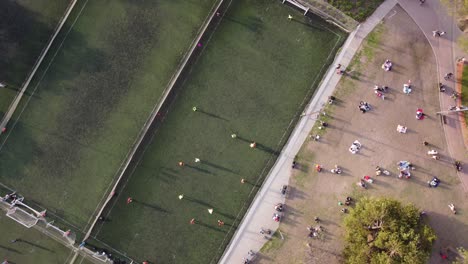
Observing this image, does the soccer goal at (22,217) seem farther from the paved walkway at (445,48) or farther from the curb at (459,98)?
the curb at (459,98)

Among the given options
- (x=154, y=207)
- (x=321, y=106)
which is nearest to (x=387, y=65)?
(x=321, y=106)

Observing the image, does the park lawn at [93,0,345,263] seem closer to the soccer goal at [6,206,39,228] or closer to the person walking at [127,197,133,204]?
the person walking at [127,197,133,204]

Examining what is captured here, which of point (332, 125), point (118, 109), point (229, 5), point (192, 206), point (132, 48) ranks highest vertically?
point (229, 5)

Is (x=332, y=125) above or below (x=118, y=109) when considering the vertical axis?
above

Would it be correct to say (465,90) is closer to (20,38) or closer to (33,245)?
(20,38)

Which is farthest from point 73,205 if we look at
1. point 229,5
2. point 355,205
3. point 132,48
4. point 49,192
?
point 355,205

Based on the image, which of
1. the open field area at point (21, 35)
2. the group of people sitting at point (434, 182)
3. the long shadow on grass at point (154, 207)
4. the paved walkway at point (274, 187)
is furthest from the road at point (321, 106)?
the open field area at point (21, 35)

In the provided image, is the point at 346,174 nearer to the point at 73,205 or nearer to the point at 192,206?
the point at 192,206
